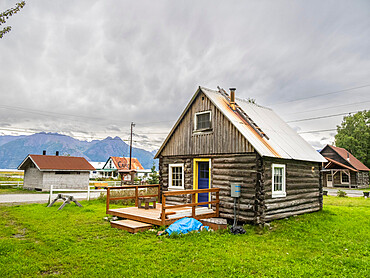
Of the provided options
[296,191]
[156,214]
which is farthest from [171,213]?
[296,191]

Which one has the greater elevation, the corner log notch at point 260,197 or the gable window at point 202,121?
the gable window at point 202,121

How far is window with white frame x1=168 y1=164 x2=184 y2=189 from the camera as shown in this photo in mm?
15045

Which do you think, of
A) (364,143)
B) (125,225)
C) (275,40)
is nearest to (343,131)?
(364,143)

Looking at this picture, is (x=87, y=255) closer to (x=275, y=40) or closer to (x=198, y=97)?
(x=198, y=97)

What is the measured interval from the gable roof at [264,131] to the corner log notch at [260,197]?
0.68 meters

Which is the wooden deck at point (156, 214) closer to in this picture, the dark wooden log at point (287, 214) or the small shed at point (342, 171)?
the dark wooden log at point (287, 214)

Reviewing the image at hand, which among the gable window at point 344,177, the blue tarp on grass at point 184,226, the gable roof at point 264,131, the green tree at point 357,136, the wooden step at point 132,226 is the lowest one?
the wooden step at point 132,226

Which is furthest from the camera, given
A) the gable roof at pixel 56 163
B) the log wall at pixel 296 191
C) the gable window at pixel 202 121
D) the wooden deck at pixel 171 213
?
the gable roof at pixel 56 163

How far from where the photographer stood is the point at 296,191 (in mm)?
14438

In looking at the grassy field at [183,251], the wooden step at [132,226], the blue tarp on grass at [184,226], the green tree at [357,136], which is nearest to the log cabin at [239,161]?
the grassy field at [183,251]

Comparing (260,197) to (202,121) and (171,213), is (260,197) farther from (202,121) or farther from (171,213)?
(202,121)

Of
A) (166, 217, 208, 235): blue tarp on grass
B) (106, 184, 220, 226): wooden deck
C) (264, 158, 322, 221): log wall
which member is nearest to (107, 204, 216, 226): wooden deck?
(106, 184, 220, 226): wooden deck

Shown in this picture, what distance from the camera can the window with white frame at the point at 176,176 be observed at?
15045 millimetres

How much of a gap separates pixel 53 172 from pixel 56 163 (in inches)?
44.9
